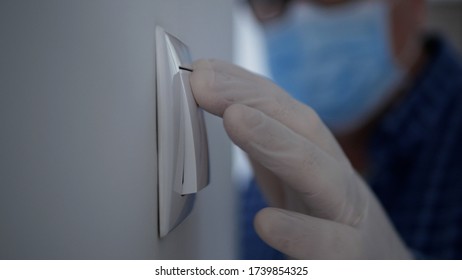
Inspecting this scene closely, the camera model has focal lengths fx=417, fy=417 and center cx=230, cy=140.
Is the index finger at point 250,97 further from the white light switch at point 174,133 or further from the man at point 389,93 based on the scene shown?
the man at point 389,93

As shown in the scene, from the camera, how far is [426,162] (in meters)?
1.37

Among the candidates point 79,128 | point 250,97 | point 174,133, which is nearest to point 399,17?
point 250,97

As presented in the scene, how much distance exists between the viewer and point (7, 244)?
0.85 feet

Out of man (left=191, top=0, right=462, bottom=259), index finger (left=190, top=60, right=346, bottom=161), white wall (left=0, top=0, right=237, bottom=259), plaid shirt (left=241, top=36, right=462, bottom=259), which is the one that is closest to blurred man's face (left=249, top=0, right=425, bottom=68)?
man (left=191, top=0, right=462, bottom=259)

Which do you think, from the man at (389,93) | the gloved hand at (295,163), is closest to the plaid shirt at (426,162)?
the man at (389,93)

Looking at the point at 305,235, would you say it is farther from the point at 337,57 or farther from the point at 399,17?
the point at 399,17

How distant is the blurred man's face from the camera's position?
1.33m

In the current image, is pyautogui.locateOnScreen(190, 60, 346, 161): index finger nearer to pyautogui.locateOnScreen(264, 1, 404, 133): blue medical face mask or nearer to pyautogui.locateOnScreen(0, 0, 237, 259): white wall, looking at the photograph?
pyautogui.locateOnScreen(0, 0, 237, 259): white wall

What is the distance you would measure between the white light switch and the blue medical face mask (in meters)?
0.97

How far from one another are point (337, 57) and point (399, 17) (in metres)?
0.26

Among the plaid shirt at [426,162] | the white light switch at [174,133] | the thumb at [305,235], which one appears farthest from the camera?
the plaid shirt at [426,162]

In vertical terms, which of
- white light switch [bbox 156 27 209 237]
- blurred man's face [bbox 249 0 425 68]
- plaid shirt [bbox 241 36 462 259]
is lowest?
plaid shirt [bbox 241 36 462 259]

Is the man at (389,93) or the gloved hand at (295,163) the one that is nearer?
the gloved hand at (295,163)

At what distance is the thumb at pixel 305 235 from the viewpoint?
1.69ft
